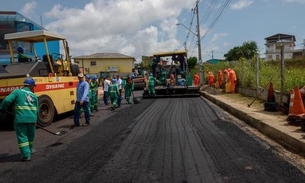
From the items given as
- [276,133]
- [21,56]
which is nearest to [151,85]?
[21,56]

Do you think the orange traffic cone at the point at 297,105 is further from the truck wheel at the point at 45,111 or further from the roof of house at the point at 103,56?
the roof of house at the point at 103,56

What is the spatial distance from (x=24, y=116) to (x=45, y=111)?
4.27 meters

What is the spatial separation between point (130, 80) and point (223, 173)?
13.4 meters

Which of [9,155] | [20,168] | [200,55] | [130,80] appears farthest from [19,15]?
[200,55]

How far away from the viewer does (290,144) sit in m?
6.93

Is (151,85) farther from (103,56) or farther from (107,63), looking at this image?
(103,56)

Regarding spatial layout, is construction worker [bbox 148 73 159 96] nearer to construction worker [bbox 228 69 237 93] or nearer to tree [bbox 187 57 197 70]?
construction worker [bbox 228 69 237 93]

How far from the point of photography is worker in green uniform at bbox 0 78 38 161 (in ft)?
21.2

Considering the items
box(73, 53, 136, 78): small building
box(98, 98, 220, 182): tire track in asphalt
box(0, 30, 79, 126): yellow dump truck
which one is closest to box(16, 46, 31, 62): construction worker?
box(0, 30, 79, 126): yellow dump truck

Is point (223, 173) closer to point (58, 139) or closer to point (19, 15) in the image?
point (58, 139)

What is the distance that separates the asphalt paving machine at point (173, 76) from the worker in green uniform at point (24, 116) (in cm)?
1455

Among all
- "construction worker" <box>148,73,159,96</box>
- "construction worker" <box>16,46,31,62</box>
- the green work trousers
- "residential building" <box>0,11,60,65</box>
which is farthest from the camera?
"construction worker" <box>148,73,159,96</box>

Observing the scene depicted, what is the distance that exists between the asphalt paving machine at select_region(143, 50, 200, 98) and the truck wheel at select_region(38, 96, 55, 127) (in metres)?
10.6

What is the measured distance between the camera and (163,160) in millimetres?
5953
